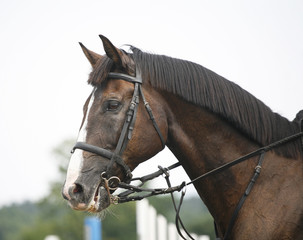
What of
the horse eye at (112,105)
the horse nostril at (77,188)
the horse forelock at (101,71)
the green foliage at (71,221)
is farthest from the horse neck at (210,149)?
the green foliage at (71,221)

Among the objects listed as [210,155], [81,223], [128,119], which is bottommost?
[210,155]

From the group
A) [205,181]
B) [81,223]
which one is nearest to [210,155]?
[205,181]

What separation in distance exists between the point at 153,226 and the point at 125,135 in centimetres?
399

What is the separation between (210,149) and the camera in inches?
179

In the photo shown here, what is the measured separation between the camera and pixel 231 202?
174 inches

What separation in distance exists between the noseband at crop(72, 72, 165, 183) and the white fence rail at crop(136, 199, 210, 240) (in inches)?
136

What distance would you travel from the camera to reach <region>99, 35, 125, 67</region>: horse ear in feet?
14.8

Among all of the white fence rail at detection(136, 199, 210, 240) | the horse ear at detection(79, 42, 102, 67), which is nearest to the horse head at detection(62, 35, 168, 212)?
the horse ear at detection(79, 42, 102, 67)

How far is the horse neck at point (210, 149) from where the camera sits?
4.46m

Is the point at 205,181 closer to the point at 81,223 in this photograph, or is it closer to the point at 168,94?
the point at 168,94

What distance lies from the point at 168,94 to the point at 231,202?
117cm

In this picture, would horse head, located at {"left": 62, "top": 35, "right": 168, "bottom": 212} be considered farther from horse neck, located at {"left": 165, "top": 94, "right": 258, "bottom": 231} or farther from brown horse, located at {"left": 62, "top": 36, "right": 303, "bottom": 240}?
horse neck, located at {"left": 165, "top": 94, "right": 258, "bottom": 231}

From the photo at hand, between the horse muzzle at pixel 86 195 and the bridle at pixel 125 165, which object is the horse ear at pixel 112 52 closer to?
the bridle at pixel 125 165

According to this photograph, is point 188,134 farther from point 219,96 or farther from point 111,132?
point 111,132
